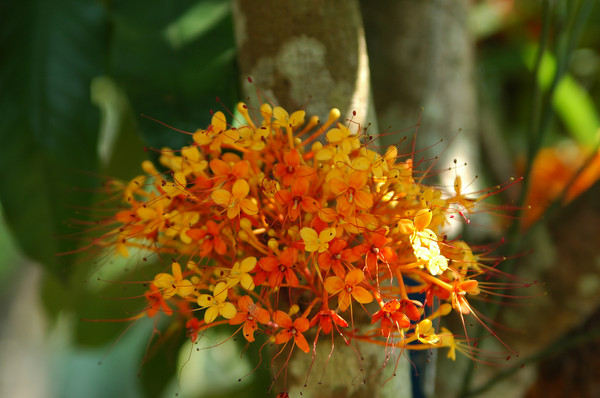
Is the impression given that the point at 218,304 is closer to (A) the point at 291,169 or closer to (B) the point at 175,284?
(B) the point at 175,284

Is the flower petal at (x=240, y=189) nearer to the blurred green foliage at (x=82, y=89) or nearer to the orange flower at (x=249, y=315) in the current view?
the orange flower at (x=249, y=315)

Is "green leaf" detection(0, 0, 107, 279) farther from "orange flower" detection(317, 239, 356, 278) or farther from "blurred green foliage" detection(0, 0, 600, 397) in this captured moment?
"orange flower" detection(317, 239, 356, 278)

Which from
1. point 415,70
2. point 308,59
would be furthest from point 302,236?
point 415,70

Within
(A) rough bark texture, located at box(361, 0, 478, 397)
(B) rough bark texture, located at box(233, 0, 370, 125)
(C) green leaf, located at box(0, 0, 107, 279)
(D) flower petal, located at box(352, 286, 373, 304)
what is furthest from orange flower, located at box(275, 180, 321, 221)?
(A) rough bark texture, located at box(361, 0, 478, 397)

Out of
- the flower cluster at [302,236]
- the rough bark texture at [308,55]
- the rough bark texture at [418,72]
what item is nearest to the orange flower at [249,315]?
the flower cluster at [302,236]

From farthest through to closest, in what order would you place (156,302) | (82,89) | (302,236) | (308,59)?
1. (82,89)
2. (308,59)
3. (156,302)
4. (302,236)

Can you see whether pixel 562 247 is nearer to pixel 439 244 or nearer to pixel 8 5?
pixel 439 244
